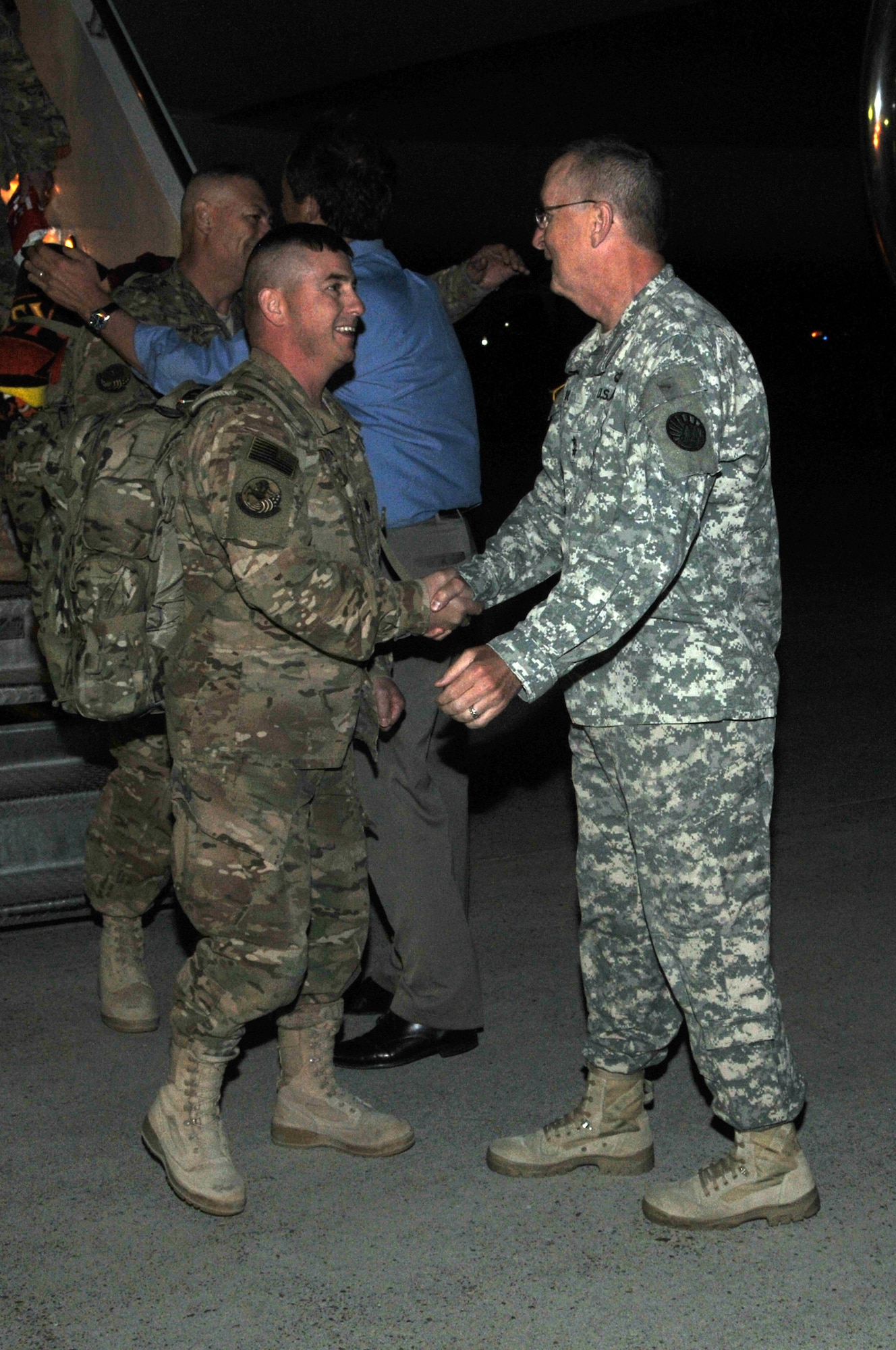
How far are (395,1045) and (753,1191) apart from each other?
3.09 feet

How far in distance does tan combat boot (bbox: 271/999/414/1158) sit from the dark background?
6807 millimetres

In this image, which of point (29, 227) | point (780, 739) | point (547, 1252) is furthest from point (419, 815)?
point (29, 227)

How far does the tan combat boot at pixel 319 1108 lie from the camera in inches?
111

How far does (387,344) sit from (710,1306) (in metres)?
1.94

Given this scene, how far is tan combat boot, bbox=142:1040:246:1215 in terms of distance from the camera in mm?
2631

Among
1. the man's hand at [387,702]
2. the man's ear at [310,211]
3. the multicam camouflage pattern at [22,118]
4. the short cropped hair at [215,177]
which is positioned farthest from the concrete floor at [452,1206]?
the multicam camouflage pattern at [22,118]

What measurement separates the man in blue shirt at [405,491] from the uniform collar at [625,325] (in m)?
0.67

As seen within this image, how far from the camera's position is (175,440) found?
258 centimetres

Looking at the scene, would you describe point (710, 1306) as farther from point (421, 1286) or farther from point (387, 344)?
point (387, 344)

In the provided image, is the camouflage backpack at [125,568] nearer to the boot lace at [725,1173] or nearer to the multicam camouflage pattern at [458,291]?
the multicam camouflage pattern at [458,291]

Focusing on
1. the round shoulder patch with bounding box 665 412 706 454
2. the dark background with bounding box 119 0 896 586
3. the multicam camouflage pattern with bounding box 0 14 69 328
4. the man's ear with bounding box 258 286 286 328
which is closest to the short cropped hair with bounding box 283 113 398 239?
the man's ear with bounding box 258 286 286 328

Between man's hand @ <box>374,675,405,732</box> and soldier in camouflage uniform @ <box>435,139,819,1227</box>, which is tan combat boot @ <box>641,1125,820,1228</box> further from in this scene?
man's hand @ <box>374,675,405,732</box>

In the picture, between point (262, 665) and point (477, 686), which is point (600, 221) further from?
point (262, 665)

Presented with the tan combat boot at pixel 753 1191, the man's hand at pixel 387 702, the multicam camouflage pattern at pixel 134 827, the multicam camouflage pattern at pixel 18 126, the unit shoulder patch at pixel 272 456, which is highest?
the multicam camouflage pattern at pixel 18 126
